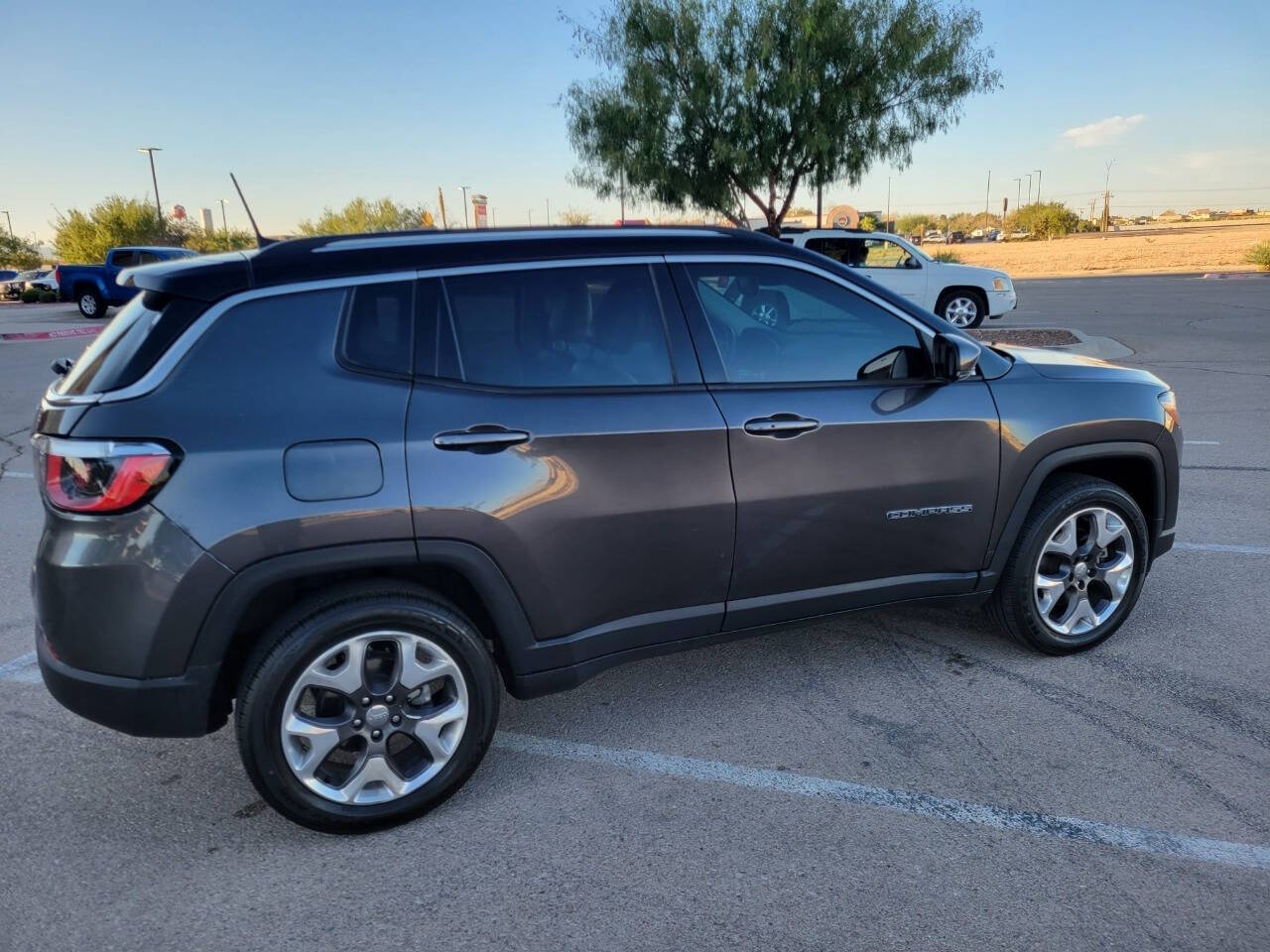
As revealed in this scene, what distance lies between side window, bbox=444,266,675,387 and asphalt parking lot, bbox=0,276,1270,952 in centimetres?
139

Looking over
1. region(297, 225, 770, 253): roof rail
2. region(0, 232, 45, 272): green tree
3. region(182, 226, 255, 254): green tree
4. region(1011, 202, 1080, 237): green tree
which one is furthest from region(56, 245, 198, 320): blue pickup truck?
region(1011, 202, 1080, 237): green tree

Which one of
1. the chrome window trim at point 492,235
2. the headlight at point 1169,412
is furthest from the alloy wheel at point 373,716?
the headlight at point 1169,412

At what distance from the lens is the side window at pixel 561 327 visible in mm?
3117

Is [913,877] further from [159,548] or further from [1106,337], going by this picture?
[1106,337]

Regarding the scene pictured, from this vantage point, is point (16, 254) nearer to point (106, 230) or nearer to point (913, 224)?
point (106, 230)

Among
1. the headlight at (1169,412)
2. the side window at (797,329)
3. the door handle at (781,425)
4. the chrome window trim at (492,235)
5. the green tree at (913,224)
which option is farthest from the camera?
the green tree at (913,224)

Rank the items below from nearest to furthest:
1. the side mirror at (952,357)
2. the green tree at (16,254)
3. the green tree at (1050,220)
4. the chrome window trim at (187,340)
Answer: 1. the chrome window trim at (187,340)
2. the side mirror at (952,357)
3. the green tree at (16,254)
4. the green tree at (1050,220)

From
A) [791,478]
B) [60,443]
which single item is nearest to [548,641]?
[791,478]

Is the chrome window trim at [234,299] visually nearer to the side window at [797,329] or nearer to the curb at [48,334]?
the side window at [797,329]

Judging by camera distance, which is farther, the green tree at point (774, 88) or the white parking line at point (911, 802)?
the green tree at point (774, 88)

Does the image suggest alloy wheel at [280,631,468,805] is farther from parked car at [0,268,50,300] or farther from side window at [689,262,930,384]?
parked car at [0,268,50,300]

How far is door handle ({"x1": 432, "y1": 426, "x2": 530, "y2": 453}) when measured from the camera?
2.94 m

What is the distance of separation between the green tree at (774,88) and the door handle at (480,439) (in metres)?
16.9

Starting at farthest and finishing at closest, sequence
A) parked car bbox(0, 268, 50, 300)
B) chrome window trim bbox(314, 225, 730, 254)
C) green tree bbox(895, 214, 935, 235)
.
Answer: green tree bbox(895, 214, 935, 235) < parked car bbox(0, 268, 50, 300) < chrome window trim bbox(314, 225, 730, 254)
